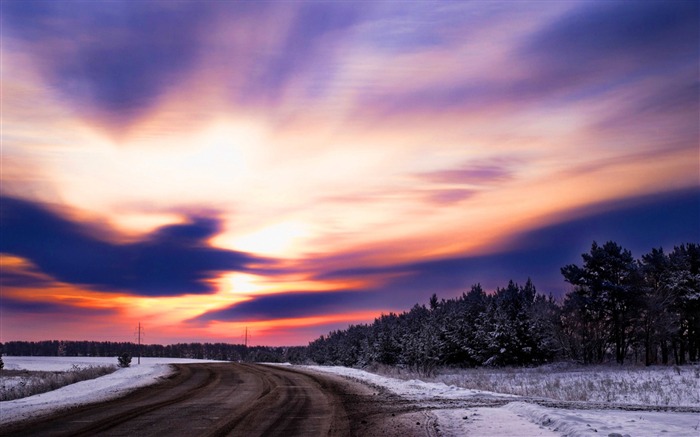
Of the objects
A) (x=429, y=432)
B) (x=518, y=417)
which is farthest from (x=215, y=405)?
(x=518, y=417)

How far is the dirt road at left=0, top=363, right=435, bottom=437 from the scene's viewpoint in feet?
38.4

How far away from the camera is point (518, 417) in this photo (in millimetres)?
13320

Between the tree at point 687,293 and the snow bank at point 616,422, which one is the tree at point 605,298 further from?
the snow bank at point 616,422

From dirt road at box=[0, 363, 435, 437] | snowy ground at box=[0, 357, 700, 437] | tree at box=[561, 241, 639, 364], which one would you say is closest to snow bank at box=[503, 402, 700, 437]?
snowy ground at box=[0, 357, 700, 437]

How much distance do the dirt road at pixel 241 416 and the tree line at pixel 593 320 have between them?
4060 cm

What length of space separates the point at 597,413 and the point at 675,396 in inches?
339

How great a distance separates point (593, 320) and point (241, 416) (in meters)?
63.9

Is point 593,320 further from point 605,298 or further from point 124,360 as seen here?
point 124,360

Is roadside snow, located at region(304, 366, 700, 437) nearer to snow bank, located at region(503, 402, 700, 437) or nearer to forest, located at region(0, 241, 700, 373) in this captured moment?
snow bank, located at region(503, 402, 700, 437)

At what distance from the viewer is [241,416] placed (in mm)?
14141

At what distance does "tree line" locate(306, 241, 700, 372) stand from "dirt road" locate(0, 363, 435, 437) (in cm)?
4060

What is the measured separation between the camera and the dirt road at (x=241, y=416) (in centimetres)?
1170

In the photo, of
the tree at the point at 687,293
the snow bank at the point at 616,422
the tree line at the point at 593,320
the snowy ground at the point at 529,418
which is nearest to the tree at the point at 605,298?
the tree line at the point at 593,320

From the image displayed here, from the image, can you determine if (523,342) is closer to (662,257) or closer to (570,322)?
(570,322)
